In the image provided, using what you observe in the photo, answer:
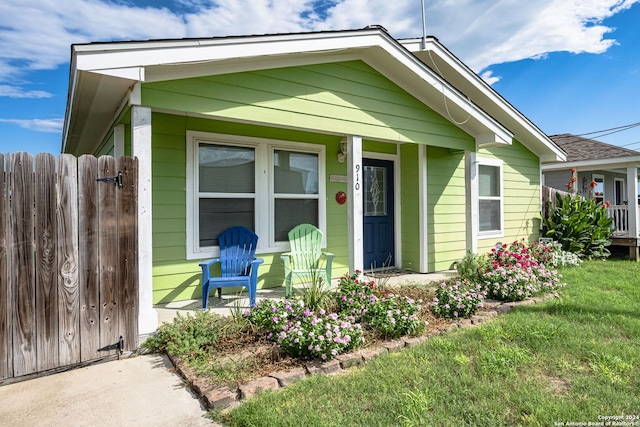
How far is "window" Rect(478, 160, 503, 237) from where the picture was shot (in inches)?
291

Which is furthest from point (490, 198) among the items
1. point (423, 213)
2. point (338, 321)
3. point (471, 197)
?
point (338, 321)

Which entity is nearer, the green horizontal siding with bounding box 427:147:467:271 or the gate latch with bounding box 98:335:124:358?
the gate latch with bounding box 98:335:124:358

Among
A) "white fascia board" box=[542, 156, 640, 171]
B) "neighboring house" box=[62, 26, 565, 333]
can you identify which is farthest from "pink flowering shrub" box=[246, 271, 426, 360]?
"white fascia board" box=[542, 156, 640, 171]

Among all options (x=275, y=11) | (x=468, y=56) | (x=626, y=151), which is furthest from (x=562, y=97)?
(x=275, y=11)

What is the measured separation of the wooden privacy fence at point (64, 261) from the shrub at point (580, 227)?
866cm

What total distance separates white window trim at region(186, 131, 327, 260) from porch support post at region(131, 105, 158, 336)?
126cm

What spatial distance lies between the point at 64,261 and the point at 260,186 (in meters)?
2.57

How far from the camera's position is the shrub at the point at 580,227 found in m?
8.05

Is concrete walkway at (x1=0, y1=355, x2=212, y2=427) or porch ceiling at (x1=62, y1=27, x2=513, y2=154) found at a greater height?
porch ceiling at (x1=62, y1=27, x2=513, y2=154)

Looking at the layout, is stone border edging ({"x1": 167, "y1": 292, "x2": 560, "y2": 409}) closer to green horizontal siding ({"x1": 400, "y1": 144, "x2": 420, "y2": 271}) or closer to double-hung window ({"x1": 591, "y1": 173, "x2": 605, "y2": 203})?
green horizontal siding ({"x1": 400, "y1": 144, "x2": 420, "y2": 271})

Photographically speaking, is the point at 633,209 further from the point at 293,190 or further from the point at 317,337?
the point at 317,337

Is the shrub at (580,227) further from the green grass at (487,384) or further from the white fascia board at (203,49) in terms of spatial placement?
the white fascia board at (203,49)

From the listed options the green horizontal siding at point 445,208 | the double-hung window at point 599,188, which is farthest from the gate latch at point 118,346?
the double-hung window at point 599,188

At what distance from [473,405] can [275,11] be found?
802 cm
